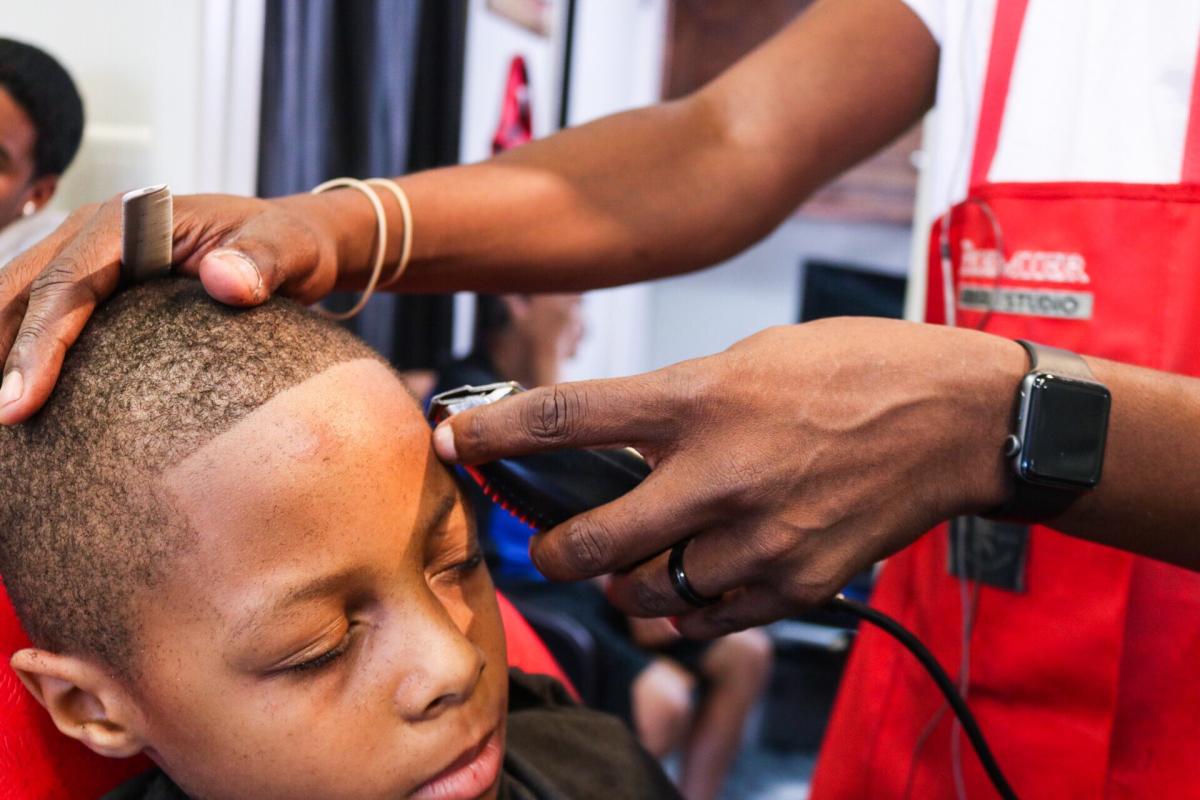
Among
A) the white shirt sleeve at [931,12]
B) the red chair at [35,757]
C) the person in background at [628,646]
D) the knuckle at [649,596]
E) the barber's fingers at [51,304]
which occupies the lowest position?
the person in background at [628,646]

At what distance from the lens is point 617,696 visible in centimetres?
293

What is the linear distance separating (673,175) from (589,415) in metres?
0.60

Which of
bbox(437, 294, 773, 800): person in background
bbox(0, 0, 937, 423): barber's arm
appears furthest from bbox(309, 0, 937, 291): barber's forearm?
bbox(437, 294, 773, 800): person in background

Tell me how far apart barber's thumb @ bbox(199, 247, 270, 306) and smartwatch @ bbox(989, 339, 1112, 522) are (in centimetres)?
61

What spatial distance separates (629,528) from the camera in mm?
774

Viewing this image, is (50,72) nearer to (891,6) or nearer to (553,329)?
(891,6)

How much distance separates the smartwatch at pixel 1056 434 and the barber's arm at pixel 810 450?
1 cm

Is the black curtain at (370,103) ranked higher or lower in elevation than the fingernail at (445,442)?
higher

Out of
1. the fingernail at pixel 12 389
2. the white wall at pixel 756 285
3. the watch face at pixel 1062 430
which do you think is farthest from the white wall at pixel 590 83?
the watch face at pixel 1062 430

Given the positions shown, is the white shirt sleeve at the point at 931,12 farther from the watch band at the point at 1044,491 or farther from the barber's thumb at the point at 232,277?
the barber's thumb at the point at 232,277

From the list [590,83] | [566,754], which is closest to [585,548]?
[566,754]

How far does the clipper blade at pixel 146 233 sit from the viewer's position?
781 mm

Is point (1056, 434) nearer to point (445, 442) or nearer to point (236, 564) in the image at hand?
point (445, 442)

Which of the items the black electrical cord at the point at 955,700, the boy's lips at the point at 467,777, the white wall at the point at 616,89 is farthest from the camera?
the white wall at the point at 616,89
